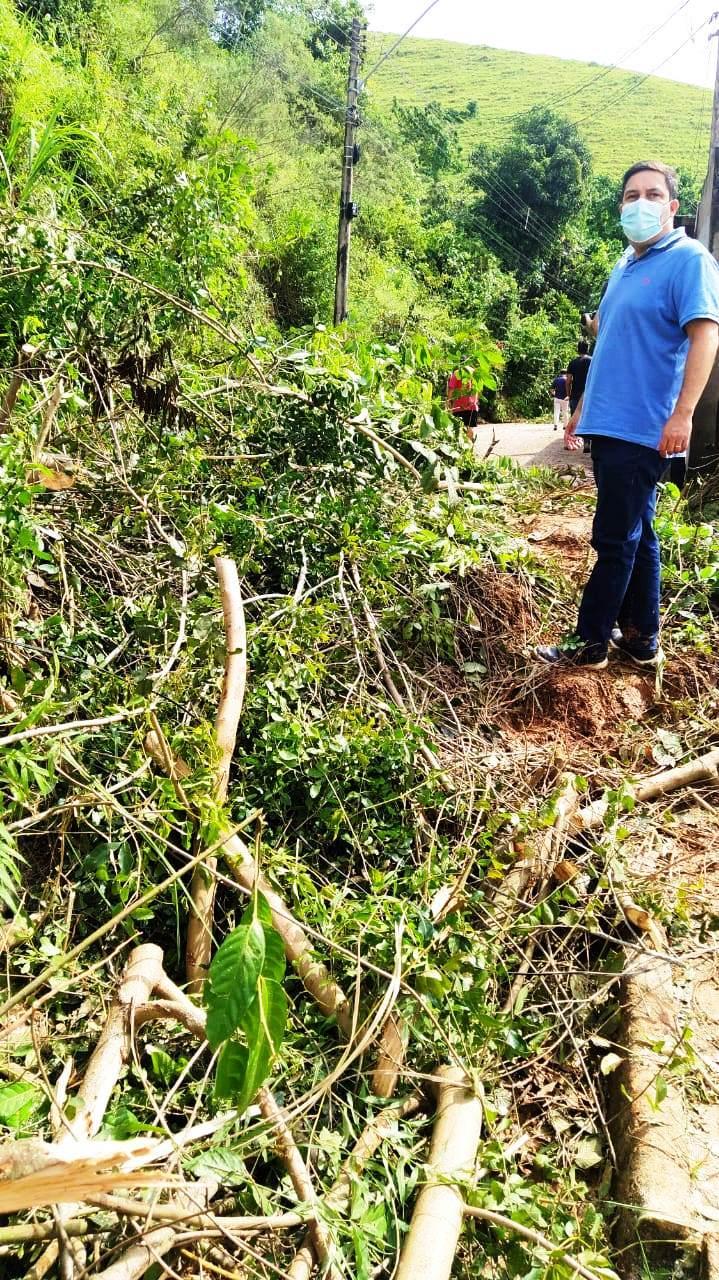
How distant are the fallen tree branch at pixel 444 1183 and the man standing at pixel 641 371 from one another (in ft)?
5.65

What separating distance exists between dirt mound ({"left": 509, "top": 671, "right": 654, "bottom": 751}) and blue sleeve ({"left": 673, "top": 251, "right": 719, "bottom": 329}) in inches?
49.1

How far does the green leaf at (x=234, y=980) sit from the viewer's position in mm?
1139

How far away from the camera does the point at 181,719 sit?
2.62 metres

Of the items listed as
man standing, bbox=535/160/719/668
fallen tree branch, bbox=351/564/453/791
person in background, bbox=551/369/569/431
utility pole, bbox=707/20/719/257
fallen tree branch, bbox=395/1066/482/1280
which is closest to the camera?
fallen tree branch, bbox=395/1066/482/1280

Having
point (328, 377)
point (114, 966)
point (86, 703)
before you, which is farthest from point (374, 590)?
point (114, 966)

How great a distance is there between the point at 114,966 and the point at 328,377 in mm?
2199

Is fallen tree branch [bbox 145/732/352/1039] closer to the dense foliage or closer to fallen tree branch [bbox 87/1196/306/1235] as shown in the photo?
the dense foliage

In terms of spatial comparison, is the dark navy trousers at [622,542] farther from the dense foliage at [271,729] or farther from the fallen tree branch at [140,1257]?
the fallen tree branch at [140,1257]

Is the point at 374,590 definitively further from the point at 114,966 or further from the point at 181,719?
the point at 114,966

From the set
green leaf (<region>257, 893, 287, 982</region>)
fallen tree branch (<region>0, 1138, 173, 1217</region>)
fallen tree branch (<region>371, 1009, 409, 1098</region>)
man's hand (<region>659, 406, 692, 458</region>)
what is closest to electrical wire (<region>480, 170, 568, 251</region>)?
man's hand (<region>659, 406, 692, 458</region>)

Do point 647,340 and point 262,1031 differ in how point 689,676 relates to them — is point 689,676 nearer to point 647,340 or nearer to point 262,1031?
point 647,340

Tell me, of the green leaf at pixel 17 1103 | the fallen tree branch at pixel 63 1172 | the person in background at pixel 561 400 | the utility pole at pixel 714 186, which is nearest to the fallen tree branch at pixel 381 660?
the green leaf at pixel 17 1103

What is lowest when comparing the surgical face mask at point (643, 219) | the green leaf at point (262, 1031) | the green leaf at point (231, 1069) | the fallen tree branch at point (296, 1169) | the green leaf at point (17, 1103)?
the fallen tree branch at point (296, 1169)

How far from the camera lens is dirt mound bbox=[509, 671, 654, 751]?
3.08m
